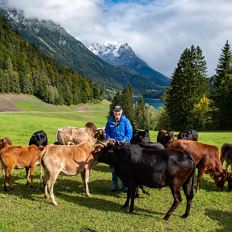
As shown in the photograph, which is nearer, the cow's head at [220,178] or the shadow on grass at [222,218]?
the shadow on grass at [222,218]

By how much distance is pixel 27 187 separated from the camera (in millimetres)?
13055

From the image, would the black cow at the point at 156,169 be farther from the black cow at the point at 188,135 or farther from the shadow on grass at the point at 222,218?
the black cow at the point at 188,135

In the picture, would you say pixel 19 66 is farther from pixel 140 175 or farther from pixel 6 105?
pixel 140 175

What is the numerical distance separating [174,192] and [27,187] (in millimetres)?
5413

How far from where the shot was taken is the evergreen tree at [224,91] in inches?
2159

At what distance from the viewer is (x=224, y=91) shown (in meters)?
55.5

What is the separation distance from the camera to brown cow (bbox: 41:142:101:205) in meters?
11.2

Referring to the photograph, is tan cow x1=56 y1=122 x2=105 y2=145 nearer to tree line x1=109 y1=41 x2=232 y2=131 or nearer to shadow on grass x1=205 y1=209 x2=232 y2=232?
shadow on grass x1=205 y1=209 x2=232 y2=232

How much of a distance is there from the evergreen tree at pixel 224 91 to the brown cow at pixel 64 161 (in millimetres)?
45445

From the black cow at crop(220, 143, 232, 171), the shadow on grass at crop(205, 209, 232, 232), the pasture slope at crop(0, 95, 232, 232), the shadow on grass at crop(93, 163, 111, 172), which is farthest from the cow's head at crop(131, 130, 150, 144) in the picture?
the shadow on grass at crop(205, 209, 232, 232)

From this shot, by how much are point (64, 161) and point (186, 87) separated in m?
48.6

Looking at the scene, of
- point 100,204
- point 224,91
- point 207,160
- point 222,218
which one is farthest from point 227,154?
point 224,91

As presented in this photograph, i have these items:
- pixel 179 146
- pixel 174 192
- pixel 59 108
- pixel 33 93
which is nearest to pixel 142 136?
pixel 179 146

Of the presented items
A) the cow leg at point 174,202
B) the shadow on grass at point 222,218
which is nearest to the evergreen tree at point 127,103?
the shadow on grass at point 222,218
